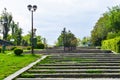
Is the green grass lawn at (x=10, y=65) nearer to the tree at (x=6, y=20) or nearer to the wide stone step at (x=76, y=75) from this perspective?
the wide stone step at (x=76, y=75)

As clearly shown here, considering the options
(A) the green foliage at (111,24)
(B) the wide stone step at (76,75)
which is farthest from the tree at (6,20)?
(B) the wide stone step at (76,75)

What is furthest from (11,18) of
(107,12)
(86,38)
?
(86,38)

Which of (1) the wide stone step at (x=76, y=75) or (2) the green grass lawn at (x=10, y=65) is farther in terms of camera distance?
(2) the green grass lawn at (x=10, y=65)

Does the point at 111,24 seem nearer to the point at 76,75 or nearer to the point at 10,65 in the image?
the point at 10,65

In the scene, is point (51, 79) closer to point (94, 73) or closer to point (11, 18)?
point (94, 73)

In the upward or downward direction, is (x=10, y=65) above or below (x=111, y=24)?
below

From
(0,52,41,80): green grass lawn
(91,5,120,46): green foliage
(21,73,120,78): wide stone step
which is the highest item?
(91,5,120,46): green foliage

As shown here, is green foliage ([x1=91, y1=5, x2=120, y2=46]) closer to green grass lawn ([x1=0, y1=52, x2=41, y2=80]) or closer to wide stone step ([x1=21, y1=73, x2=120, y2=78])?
green grass lawn ([x1=0, y1=52, x2=41, y2=80])

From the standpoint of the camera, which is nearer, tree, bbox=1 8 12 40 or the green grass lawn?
the green grass lawn

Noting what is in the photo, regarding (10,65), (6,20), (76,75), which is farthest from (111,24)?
(76,75)

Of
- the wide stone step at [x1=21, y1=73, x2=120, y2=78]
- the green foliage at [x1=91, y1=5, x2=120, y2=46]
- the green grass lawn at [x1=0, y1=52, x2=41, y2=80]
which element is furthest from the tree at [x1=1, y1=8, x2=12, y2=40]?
the wide stone step at [x1=21, y1=73, x2=120, y2=78]

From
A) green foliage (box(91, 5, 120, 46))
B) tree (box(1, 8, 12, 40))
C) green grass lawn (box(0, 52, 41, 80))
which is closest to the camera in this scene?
green grass lawn (box(0, 52, 41, 80))

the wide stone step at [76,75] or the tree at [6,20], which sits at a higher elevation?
the tree at [6,20]

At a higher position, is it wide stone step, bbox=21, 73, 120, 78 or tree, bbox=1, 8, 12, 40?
tree, bbox=1, 8, 12, 40
